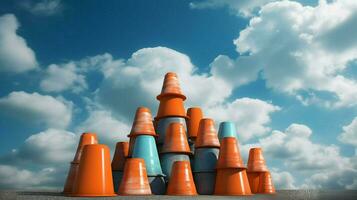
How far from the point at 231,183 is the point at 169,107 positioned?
503 cm

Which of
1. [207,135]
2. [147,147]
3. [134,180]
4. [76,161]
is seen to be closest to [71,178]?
[76,161]

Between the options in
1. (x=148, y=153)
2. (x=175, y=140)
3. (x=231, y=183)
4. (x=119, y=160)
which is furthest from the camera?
(x=119, y=160)

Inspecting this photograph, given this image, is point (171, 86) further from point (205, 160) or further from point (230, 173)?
point (230, 173)

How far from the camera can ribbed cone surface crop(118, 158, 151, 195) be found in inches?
507

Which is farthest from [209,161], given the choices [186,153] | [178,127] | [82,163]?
[82,163]

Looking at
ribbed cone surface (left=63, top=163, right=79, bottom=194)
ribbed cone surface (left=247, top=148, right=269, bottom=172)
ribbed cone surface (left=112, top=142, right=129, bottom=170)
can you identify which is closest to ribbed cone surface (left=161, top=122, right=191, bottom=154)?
ribbed cone surface (left=112, top=142, right=129, bottom=170)

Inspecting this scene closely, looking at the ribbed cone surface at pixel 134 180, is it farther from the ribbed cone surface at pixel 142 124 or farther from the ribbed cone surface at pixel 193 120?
the ribbed cone surface at pixel 193 120

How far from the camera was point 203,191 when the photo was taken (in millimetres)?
15453

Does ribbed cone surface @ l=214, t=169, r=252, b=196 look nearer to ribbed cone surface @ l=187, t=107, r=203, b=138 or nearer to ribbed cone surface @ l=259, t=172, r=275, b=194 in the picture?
ribbed cone surface @ l=259, t=172, r=275, b=194

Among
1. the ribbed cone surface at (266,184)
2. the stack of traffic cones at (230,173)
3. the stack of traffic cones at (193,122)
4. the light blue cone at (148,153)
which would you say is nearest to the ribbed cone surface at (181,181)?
the light blue cone at (148,153)

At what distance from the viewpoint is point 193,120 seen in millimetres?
18938

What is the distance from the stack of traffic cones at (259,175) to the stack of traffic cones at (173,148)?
15.7ft

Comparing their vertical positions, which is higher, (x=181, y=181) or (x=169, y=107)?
(x=169, y=107)

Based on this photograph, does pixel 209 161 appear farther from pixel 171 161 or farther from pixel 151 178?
pixel 151 178
